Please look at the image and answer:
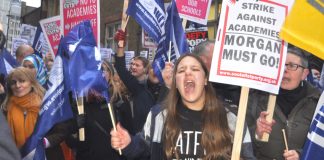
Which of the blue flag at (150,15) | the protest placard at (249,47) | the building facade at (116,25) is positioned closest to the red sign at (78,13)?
the blue flag at (150,15)

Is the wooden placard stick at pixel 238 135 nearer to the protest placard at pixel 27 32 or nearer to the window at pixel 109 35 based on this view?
the protest placard at pixel 27 32

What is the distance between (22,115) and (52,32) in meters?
2.40

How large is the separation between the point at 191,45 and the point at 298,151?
3.90 metres

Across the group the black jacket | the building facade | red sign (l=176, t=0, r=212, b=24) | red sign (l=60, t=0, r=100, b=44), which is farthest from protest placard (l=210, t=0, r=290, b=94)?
the building facade

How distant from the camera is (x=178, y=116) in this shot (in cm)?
280

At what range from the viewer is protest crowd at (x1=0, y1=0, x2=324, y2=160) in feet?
9.07

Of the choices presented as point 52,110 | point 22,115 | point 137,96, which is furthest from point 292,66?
point 22,115

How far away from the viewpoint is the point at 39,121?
332cm

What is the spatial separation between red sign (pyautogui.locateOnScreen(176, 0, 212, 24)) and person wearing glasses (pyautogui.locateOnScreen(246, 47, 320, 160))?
1930mm

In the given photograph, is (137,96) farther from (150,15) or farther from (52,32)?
(52,32)

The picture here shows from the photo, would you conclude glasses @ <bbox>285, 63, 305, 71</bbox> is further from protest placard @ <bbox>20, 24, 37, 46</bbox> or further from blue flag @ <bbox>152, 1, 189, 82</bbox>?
protest placard @ <bbox>20, 24, 37, 46</bbox>

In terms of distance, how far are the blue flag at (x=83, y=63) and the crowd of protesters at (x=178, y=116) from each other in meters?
0.28

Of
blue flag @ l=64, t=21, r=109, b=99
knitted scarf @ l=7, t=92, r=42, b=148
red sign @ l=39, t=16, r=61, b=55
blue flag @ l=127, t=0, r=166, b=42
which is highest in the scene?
blue flag @ l=127, t=0, r=166, b=42

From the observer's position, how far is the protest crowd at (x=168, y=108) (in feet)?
9.07
